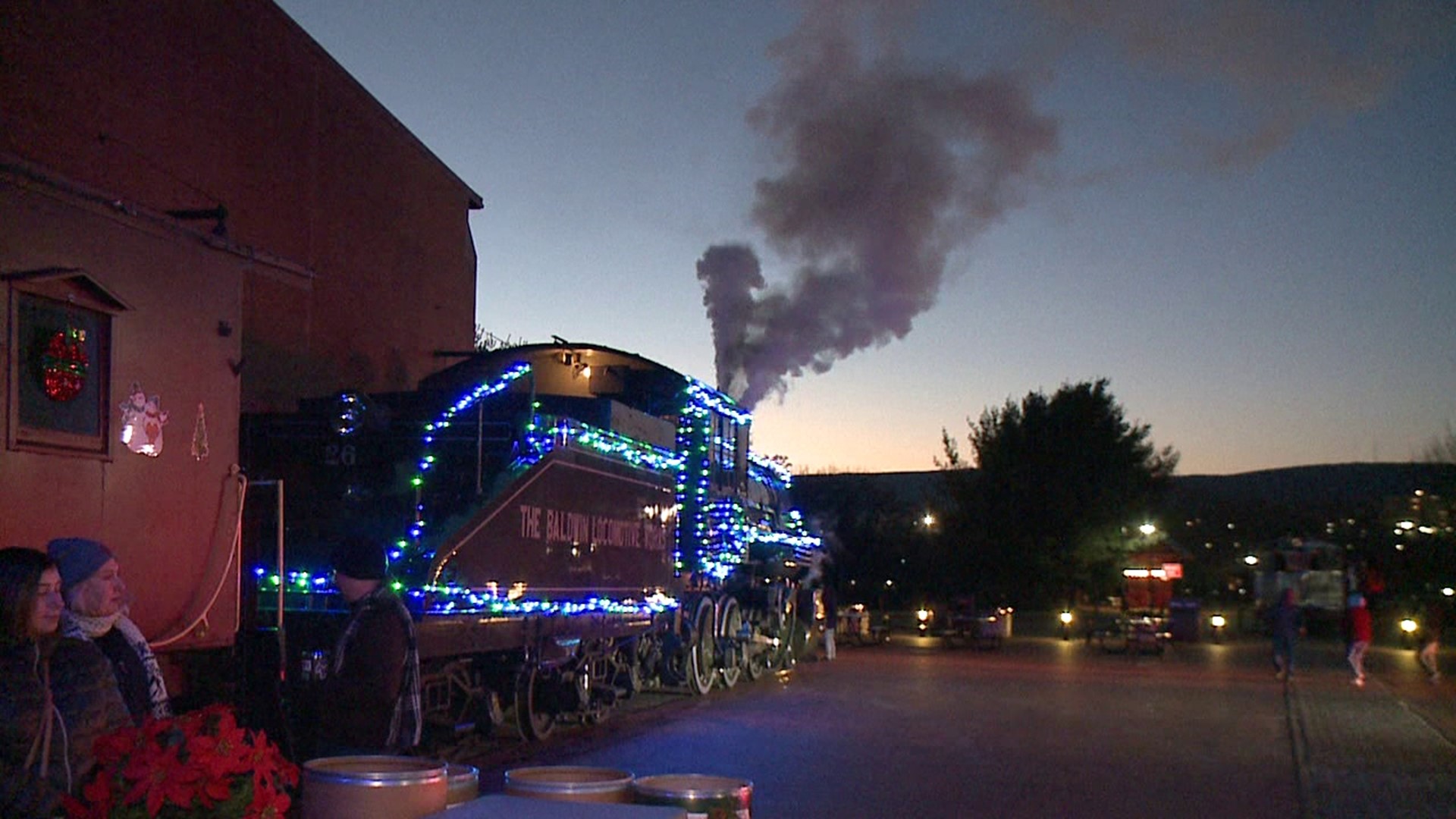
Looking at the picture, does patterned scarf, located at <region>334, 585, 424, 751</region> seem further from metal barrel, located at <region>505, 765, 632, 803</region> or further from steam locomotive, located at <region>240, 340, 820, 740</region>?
metal barrel, located at <region>505, 765, 632, 803</region>

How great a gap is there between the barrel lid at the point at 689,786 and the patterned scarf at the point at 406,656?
2243 mm

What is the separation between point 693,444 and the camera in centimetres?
1594

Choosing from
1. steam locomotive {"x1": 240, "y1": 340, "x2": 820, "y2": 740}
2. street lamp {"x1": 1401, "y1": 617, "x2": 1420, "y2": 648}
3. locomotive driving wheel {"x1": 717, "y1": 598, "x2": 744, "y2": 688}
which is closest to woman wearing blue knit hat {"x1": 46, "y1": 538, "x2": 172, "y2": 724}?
steam locomotive {"x1": 240, "y1": 340, "x2": 820, "y2": 740}

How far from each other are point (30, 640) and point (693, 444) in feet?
40.8

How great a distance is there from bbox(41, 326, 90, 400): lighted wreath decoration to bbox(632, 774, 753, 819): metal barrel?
2.94 m

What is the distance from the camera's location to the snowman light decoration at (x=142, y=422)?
561 centimetres

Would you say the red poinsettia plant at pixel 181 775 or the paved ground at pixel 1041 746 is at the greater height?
the red poinsettia plant at pixel 181 775

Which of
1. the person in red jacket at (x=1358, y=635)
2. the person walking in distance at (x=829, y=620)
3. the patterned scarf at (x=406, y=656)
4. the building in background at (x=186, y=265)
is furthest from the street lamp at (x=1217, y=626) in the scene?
the patterned scarf at (x=406, y=656)

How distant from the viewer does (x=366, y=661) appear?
5.62 m

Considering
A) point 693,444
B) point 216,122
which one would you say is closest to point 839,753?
point 693,444

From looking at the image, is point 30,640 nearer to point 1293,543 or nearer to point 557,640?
point 557,640

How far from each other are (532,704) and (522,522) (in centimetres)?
277

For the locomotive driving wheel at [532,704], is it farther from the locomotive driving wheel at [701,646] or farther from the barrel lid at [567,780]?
the barrel lid at [567,780]

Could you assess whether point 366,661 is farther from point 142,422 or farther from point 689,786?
point 689,786
